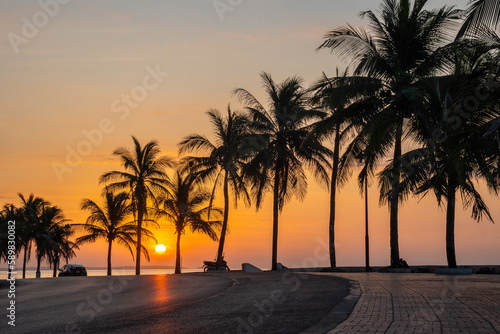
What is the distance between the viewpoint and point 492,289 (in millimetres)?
16547

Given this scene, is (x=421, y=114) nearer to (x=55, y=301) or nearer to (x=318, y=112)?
(x=318, y=112)

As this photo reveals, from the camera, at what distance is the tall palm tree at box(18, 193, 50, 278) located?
6736 cm

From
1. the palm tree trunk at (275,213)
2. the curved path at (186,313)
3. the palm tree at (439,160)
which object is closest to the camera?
the curved path at (186,313)

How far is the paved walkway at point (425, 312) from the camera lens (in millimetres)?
9078

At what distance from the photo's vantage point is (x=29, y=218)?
69.5 meters

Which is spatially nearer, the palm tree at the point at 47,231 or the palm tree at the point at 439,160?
the palm tree at the point at 439,160

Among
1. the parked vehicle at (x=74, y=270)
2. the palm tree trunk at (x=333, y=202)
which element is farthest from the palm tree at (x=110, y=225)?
the palm tree trunk at (x=333, y=202)

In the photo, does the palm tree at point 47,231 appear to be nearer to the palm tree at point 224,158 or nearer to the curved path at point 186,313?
the palm tree at point 224,158

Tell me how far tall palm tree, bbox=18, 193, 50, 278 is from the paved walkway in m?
57.2

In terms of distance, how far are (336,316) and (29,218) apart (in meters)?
64.5

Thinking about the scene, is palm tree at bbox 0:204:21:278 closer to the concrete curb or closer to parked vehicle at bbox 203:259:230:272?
parked vehicle at bbox 203:259:230:272

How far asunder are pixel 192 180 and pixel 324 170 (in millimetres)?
11664

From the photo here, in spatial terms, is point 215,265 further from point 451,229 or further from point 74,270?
point 451,229

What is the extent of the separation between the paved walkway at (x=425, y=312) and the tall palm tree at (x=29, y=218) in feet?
188
